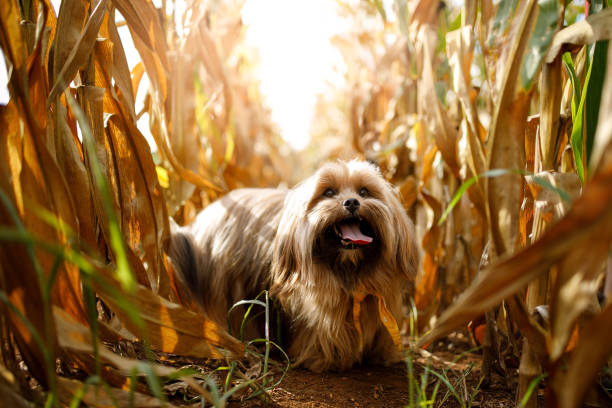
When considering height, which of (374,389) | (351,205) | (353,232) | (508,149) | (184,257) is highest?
(508,149)

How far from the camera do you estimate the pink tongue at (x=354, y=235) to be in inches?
86.1

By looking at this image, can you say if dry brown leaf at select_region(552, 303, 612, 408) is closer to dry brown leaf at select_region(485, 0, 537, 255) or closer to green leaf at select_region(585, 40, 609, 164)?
dry brown leaf at select_region(485, 0, 537, 255)

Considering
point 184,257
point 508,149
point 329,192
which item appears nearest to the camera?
point 508,149

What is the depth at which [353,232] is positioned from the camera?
2.26 metres

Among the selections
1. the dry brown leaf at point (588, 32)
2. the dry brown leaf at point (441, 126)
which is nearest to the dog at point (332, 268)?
the dry brown leaf at point (441, 126)

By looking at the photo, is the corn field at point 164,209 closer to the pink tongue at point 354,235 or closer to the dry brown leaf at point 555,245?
the dry brown leaf at point 555,245

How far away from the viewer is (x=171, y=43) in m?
2.91

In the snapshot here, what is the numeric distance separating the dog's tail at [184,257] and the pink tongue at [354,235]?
93 centimetres

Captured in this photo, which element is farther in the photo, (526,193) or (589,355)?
(526,193)

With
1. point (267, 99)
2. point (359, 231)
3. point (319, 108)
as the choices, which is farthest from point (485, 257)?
point (319, 108)

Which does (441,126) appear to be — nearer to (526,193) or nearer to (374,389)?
(526,193)

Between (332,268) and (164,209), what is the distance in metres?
0.86

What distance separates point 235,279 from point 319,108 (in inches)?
268

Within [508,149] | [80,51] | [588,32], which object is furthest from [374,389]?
[80,51]
